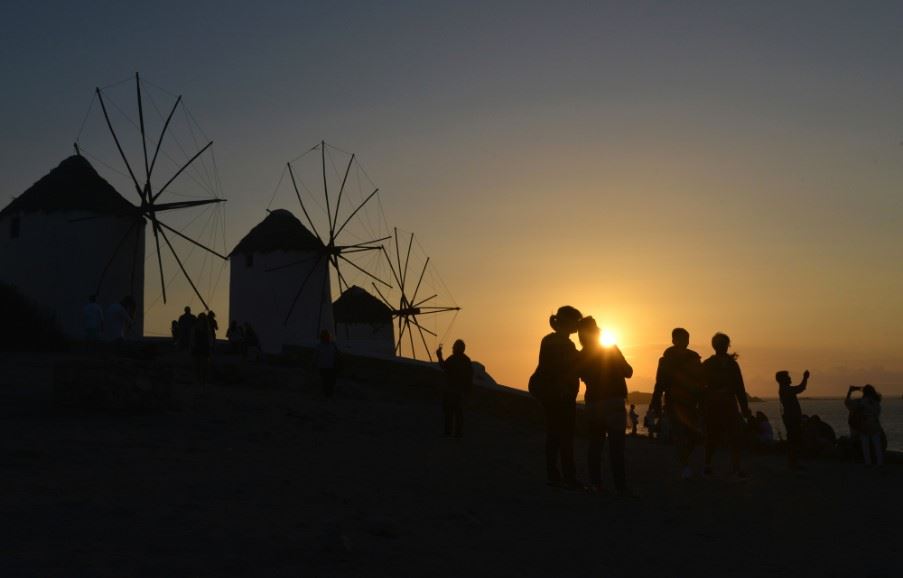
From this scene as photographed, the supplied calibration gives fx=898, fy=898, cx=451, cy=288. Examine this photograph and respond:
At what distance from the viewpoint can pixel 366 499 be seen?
6.39 m

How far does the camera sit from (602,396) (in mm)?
7984

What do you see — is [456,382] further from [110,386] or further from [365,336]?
[365,336]

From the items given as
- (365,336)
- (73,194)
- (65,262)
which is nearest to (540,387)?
(65,262)

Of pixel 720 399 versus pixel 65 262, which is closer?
pixel 720 399

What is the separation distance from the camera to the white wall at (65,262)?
2708 centimetres

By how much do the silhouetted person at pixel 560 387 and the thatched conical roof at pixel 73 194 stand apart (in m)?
23.0

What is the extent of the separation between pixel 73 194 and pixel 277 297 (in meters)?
9.73

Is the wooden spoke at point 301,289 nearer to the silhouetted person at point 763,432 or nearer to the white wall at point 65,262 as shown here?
the white wall at point 65,262

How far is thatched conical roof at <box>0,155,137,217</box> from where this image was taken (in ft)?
90.1

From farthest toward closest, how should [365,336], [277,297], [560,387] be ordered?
[365,336] < [277,297] < [560,387]

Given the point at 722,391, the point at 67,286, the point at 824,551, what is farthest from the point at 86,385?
the point at 67,286

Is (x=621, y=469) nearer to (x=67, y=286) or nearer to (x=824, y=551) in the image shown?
(x=824, y=551)

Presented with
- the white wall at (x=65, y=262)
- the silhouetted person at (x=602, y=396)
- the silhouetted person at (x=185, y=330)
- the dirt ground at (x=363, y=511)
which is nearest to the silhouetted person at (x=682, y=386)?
the dirt ground at (x=363, y=511)

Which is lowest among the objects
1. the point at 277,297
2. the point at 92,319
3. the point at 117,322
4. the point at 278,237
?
the point at 117,322
